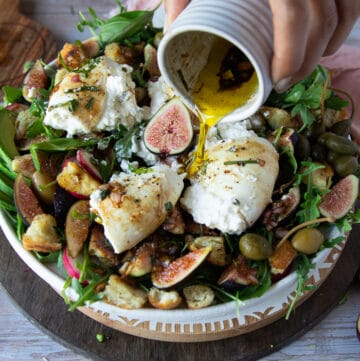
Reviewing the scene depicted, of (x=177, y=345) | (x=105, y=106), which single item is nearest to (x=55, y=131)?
(x=105, y=106)

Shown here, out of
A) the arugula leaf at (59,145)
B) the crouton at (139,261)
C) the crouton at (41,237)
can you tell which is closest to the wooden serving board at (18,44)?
the arugula leaf at (59,145)

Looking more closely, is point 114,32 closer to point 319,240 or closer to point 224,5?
point 224,5

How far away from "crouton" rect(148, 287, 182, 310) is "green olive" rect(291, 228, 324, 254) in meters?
0.65

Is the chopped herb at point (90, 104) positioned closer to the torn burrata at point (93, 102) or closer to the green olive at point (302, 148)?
the torn burrata at point (93, 102)

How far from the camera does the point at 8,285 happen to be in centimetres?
302

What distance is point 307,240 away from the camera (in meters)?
2.55

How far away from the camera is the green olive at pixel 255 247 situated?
2.50 meters

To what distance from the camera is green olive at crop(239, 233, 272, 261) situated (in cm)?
250

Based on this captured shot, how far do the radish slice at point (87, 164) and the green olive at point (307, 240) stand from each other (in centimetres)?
109

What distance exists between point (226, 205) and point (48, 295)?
3.96 ft

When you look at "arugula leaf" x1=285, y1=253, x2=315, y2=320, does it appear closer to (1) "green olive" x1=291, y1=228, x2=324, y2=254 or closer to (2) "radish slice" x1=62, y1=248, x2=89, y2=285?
(1) "green olive" x1=291, y1=228, x2=324, y2=254

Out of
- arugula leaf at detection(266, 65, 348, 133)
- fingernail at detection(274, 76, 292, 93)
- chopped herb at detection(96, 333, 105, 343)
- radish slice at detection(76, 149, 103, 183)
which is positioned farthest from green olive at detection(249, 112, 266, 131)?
chopped herb at detection(96, 333, 105, 343)

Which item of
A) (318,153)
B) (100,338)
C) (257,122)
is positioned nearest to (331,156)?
(318,153)

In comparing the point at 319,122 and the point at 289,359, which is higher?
the point at 319,122
